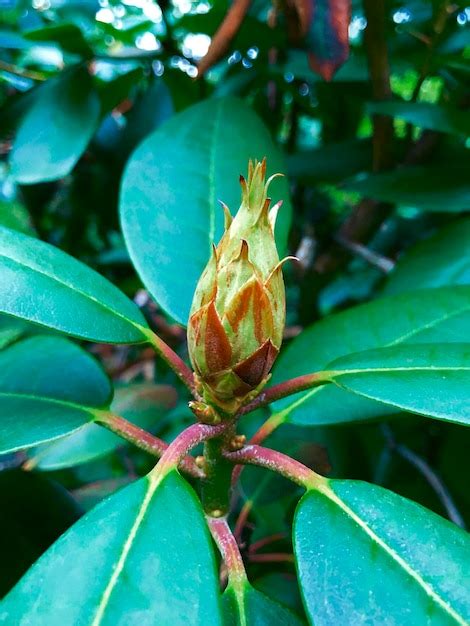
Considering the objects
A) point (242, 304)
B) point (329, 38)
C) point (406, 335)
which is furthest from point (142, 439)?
point (329, 38)

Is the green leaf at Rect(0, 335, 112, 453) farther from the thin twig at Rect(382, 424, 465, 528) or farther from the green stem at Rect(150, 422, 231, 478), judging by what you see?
the thin twig at Rect(382, 424, 465, 528)

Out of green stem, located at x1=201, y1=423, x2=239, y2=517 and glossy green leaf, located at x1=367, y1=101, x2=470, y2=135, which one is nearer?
green stem, located at x1=201, y1=423, x2=239, y2=517

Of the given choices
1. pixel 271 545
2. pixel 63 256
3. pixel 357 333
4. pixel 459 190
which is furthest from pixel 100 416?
pixel 459 190

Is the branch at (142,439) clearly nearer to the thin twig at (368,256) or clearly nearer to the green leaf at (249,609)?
the green leaf at (249,609)

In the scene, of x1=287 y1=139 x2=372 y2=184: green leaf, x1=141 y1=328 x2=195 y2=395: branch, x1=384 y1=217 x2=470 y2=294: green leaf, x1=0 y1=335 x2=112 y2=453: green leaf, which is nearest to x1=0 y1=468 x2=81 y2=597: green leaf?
x1=0 y1=335 x2=112 y2=453: green leaf

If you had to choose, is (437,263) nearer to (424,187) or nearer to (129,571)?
(424,187)
